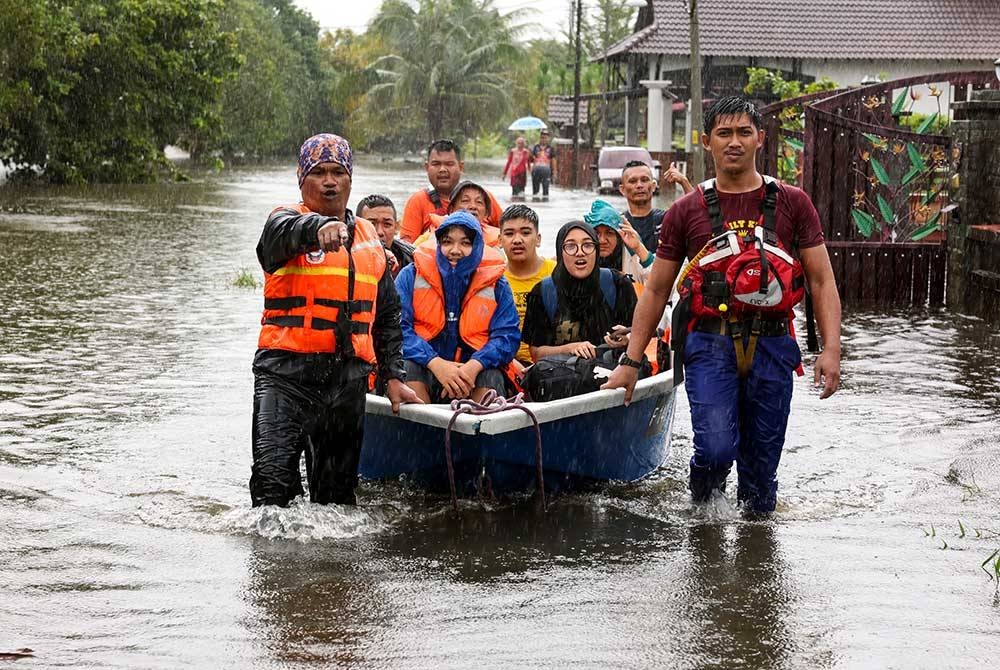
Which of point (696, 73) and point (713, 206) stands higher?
point (696, 73)

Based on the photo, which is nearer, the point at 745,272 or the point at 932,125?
the point at 745,272

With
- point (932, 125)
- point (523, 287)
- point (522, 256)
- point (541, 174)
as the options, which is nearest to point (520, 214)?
point (522, 256)

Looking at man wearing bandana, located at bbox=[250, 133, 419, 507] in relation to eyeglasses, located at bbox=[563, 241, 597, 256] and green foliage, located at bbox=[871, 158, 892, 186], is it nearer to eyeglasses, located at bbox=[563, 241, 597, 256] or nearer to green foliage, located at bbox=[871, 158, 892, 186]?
eyeglasses, located at bbox=[563, 241, 597, 256]

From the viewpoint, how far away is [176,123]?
41656 mm

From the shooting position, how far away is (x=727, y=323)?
6.43 metres

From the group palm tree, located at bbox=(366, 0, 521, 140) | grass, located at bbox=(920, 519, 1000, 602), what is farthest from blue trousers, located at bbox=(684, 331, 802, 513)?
palm tree, located at bbox=(366, 0, 521, 140)

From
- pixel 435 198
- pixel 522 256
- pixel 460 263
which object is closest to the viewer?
pixel 460 263

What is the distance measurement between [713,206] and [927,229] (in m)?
9.50

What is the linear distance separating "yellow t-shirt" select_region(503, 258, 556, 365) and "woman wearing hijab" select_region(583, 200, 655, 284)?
49 centimetres

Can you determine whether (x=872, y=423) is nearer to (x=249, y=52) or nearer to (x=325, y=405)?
(x=325, y=405)

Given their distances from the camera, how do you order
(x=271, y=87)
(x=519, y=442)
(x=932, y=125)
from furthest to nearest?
(x=271, y=87) < (x=932, y=125) < (x=519, y=442)

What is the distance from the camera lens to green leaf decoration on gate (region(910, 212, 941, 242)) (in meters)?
15.2

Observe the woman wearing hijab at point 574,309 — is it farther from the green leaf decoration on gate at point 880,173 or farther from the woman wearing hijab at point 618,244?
the green leaf decoration on gate at point 880,173

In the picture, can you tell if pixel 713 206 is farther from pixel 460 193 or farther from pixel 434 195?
pixel 434 195
